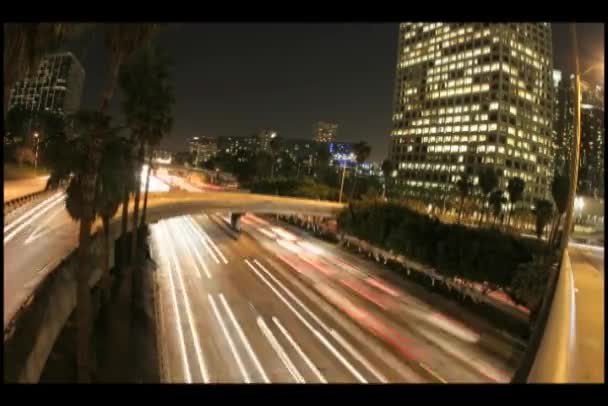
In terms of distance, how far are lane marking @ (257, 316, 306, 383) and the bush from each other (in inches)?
849

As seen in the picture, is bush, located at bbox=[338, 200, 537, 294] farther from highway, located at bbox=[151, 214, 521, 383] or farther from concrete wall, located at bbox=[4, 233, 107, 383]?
concrete wall, located at bbox=[4, 233, 107, 383]

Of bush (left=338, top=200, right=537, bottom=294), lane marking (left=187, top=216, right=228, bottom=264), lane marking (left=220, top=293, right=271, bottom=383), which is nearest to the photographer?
lane marking (left=220, top=293, right=271, bottom=383)

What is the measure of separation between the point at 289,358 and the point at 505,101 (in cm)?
13162

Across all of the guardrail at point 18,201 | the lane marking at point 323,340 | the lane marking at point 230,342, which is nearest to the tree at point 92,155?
the lane marking at point 230,342

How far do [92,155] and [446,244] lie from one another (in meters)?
36.4

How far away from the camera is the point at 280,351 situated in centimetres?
2489

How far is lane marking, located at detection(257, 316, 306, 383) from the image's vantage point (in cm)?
2205

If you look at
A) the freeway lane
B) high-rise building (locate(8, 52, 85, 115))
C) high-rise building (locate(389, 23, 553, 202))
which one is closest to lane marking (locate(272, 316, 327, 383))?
the freeway lane

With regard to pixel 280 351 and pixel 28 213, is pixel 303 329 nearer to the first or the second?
pixel 280 351

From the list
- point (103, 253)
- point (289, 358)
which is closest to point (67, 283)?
point (103, 253)

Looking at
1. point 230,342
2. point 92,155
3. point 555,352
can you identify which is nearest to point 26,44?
point 92,155

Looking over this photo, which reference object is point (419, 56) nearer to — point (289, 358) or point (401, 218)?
point (401, 218)
